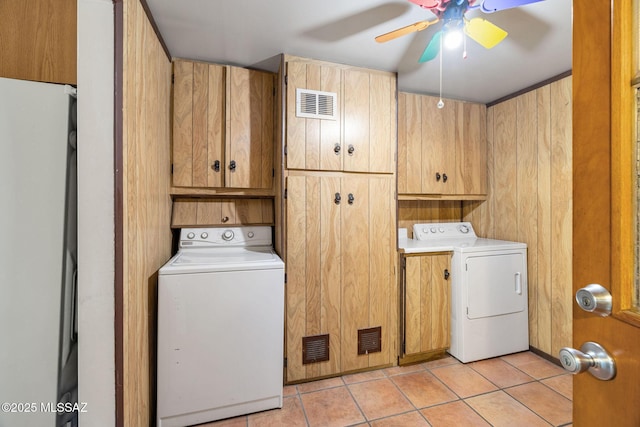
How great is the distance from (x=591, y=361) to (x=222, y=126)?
2219mm

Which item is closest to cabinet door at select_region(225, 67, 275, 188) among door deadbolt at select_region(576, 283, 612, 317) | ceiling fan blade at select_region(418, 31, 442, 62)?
ceiling fan blade at select_region(418, 31, 442, 62)

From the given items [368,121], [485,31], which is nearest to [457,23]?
[485,31]

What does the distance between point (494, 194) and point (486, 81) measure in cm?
109

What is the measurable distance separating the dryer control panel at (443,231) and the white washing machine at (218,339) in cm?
160

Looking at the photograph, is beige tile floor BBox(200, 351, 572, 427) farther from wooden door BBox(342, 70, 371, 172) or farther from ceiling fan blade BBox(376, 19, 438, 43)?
ceiling fan blade BBox(376, 19, 438, 43)

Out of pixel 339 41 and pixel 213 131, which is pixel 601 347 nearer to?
pixel 339 41

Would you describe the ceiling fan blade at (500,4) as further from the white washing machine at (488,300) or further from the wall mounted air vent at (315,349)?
the wall mounted air vent at (315,349)

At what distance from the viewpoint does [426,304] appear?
2328 millimetres

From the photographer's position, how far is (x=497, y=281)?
241 cm

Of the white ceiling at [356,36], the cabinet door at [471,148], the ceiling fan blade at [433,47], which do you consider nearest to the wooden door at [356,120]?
the white ceiling at [356,36]

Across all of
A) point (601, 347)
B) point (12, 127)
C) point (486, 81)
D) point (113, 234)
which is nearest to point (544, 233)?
point (486, 81)

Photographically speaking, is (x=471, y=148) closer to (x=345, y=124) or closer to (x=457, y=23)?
(x=345, y=124)

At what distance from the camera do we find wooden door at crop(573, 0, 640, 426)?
54cm

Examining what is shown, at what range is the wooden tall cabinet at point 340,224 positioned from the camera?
202 centimetres
